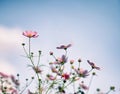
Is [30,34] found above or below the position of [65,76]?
above

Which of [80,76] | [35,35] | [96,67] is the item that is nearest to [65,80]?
[80,76]

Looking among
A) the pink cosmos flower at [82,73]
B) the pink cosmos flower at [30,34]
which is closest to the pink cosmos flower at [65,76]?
the pink cosmos flower at [82,73]

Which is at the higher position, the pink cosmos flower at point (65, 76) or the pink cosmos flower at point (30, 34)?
the pink cosmos flower at point (30, 34)

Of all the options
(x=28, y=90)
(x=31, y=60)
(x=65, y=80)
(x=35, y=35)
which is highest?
(x=35, y=35)

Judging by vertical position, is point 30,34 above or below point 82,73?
above

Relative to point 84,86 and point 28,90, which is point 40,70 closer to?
point 28,90

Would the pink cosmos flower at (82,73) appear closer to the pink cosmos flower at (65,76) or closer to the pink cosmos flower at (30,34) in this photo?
the pink cosmos flower at (65,76)

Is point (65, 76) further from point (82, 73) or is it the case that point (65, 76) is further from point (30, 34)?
point (30, 34)

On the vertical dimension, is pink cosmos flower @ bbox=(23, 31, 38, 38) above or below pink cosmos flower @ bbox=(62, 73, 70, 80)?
above

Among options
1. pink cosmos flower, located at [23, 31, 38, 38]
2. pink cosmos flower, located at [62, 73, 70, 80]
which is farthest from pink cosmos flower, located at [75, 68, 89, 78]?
pink cosmos flower, located at [23, 31, 38, 38]

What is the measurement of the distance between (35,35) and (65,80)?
76 cm

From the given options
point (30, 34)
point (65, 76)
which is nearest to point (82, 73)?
point (65, 76)

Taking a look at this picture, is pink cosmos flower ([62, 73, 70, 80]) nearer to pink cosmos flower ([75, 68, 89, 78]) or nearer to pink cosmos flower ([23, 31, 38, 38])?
pink cosmos flower ([75, 68, 89, 78])

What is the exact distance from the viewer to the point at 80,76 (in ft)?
11.6
